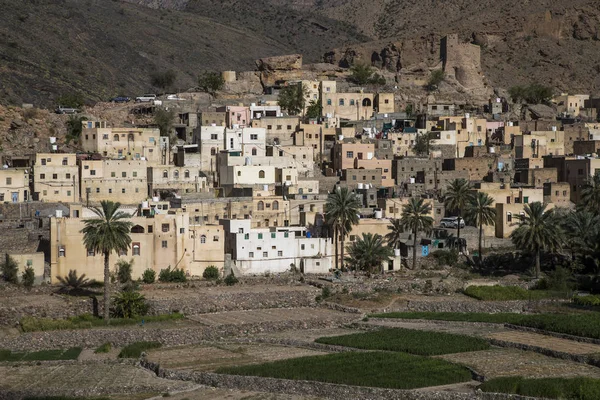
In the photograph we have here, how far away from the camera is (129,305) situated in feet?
183

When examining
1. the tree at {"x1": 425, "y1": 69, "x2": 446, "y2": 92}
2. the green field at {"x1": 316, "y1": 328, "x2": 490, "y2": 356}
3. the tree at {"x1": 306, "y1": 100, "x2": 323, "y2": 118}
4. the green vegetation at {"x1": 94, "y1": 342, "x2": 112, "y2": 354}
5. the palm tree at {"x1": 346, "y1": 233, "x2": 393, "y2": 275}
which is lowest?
the green vegetation at {"x1": 94, "y1": 342, "x2": 112, "y2": 354}

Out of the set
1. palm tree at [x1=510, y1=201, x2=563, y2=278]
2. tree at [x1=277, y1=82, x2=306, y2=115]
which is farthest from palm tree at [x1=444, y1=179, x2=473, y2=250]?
tree at [x1=277, y1=82, x2=306, y2=115]

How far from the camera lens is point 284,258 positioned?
64.5 m

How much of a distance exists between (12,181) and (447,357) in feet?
92.3

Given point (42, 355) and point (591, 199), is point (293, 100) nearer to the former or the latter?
point (591, 199)

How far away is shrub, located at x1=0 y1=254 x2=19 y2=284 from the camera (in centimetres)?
5759

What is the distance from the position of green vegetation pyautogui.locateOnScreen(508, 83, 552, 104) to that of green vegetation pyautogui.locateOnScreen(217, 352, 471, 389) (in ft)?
170

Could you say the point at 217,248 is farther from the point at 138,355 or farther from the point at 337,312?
the point at 138,355

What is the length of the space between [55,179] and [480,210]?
22.8m

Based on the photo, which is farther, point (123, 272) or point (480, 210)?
point (480, 210)

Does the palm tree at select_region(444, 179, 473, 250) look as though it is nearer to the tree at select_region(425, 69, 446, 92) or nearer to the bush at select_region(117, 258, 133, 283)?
the bush at select_region(117, 258, 133, 283)

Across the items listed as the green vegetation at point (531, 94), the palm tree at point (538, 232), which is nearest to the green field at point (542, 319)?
the palm tree at point (538, 232)

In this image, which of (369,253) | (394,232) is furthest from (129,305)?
(394,232)

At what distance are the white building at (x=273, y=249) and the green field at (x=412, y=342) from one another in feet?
34.2
